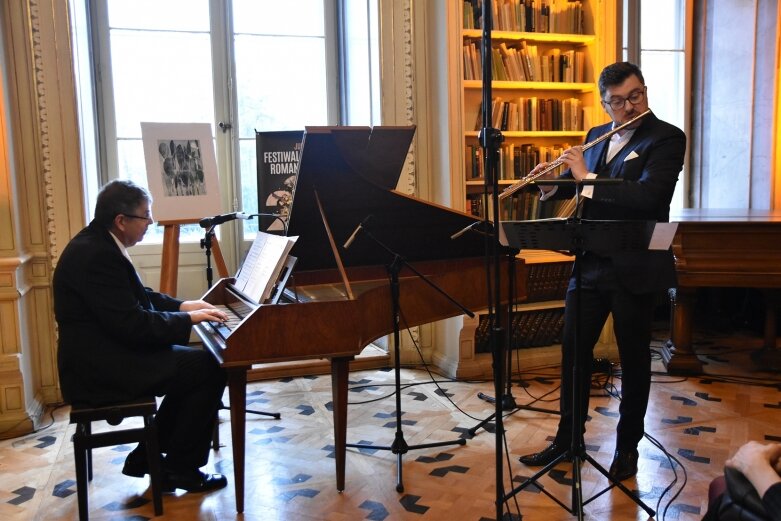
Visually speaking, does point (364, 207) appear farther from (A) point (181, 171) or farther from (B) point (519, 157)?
(B) point (519, 157)

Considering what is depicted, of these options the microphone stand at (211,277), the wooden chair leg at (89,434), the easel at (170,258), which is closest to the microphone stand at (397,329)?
the microphone stand at (211,277)

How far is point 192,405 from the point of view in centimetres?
296

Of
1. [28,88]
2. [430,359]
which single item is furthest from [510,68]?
[28,88]

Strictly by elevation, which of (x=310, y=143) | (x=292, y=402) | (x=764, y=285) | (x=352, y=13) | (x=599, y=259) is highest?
(x=352, y=13)

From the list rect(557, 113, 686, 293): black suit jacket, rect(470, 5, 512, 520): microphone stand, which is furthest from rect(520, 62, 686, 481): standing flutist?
rect(470, 5, 512, 520): microphone stand

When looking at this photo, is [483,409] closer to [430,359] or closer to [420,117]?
[430,359]

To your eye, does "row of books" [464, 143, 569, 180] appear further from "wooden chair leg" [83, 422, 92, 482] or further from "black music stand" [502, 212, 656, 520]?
"wooden chair leg" [83, 422, 92, 482]

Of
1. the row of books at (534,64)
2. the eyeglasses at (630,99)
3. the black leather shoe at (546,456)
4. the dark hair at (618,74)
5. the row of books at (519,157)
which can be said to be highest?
the row of books at (534,64)

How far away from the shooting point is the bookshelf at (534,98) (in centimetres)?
483

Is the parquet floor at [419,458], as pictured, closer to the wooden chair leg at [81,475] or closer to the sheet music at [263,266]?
the wooden chair leg at [81,475]

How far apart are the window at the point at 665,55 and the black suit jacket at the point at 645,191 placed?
148 inches

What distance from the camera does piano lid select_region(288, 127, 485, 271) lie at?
9.18ft

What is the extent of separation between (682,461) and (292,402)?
2166 mm

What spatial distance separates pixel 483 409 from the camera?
4.02 metres
